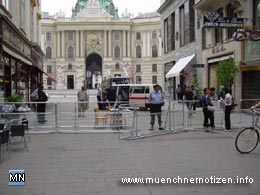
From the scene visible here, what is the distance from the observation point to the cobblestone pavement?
6.37m

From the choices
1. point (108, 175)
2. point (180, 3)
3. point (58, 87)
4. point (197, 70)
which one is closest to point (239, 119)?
point (108, 175)

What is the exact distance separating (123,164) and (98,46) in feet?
321

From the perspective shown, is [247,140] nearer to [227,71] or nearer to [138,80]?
[227,71]

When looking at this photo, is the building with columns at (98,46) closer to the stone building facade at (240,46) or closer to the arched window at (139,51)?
the arched window at (139,51)

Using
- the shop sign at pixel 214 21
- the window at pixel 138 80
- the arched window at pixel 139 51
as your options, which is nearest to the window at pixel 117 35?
the arched window at pixel 139 51

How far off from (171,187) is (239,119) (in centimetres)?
928

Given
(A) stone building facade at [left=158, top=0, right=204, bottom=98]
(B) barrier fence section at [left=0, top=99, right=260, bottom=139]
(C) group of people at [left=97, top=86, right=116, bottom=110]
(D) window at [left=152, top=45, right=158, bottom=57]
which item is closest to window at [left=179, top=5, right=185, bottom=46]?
(A) stone building facade at [left=158, top=0, right=204, bottom=98]

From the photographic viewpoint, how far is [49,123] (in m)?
14.2

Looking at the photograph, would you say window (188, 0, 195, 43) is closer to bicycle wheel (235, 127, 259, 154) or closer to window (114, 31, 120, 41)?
bicycle wheel (235, 127, 259, 154)

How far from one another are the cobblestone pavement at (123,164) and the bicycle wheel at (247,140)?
20cm

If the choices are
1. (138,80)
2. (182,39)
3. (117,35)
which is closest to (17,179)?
(182,39)

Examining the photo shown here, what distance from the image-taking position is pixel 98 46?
104625mm

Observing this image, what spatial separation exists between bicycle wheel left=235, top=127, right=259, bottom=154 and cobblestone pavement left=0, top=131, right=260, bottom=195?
0.65 ft

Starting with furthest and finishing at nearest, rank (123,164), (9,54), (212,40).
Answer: (212,40)
(9,54)
(123,164)
